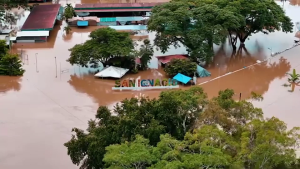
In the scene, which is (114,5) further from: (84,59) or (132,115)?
(132,115)

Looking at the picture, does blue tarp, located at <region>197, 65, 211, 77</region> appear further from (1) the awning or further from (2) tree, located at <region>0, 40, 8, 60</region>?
(2) tree, located at <region>0, 40, 8, 60</region>

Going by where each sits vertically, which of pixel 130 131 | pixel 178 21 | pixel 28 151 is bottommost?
pixel 28 151

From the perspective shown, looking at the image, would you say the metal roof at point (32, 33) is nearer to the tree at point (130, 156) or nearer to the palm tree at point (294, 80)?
the palm tree at point (294, 80)

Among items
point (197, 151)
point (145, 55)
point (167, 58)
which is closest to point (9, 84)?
point (145, 55)

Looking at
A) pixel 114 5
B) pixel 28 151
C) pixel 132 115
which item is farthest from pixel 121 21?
pixel 132 115

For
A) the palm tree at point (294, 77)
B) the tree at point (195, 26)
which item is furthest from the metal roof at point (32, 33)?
the palm tree at point (294, 77)

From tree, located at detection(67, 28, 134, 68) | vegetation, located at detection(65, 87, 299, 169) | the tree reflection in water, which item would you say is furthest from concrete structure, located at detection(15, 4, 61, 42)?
vegetation, located at detection(65, 87, 299, 169)
